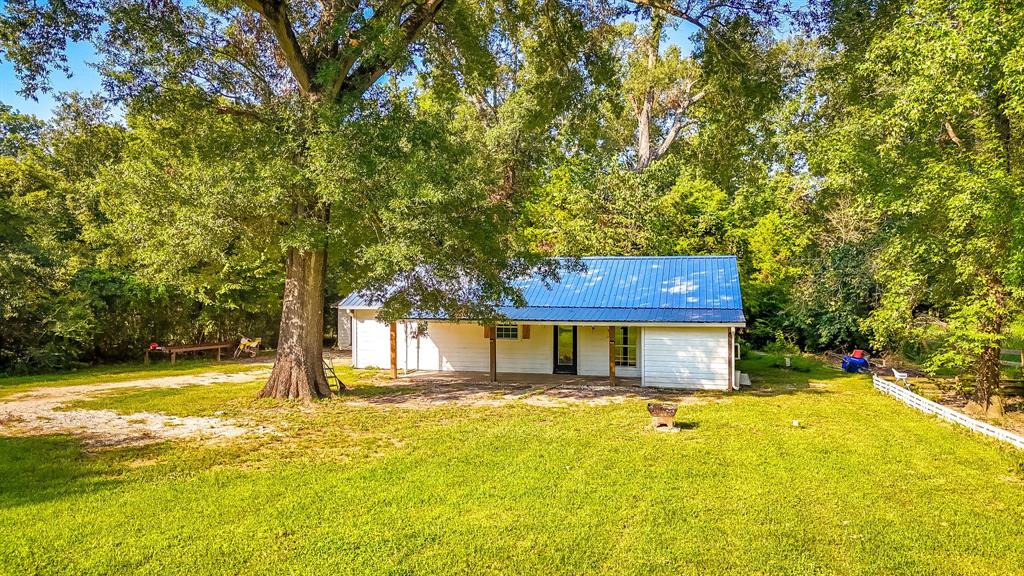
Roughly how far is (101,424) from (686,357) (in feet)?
40.0

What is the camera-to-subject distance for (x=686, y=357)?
14.1m

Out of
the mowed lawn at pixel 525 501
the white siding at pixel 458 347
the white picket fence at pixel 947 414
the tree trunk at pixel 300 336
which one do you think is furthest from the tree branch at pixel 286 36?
the white picket fence at pixel 947 414

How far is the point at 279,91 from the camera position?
12.5 meters

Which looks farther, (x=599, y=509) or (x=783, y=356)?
(x=783, y=356)

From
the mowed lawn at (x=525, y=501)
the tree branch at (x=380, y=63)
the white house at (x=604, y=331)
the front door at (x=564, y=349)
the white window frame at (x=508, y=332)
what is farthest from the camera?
the white window frame at (x=508, y=332)

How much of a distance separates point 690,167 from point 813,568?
74.6 ft

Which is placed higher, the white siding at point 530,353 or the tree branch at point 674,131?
the tree branch at point 674,131

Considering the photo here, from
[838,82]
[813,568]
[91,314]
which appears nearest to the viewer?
[813,568]

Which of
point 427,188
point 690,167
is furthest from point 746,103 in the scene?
point 690,167

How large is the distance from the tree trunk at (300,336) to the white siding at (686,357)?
308 inches

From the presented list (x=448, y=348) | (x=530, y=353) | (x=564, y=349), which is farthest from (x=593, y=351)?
(x=448, y=348)

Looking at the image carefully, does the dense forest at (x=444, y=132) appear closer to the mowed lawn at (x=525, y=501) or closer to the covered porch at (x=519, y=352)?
the mowed lawn at (x=525, y=501)

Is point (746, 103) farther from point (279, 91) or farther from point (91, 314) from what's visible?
point (91, 314)

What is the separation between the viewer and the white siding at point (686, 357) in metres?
13.8
